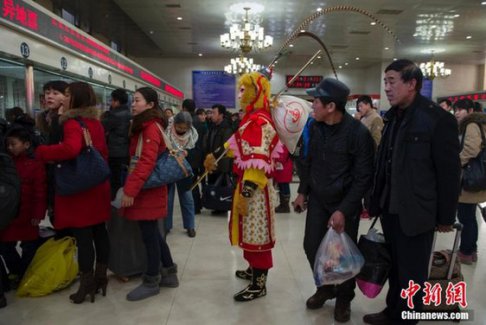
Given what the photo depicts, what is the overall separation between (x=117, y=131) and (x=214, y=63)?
14685 millimetres

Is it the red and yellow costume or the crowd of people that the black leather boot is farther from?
the red and yellow costume

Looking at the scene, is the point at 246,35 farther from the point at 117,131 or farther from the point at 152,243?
the point at 152,243

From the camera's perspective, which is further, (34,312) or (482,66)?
(482,66)

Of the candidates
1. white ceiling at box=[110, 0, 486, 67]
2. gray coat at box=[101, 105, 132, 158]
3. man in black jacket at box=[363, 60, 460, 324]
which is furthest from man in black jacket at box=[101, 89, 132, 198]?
white ceiling at box=[110, 0, 486, 67]

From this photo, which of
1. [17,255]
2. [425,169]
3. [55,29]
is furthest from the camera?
[55,29]

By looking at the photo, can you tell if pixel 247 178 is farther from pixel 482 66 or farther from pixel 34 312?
pixel 482 66

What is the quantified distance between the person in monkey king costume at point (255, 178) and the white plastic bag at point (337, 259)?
17.8 inches

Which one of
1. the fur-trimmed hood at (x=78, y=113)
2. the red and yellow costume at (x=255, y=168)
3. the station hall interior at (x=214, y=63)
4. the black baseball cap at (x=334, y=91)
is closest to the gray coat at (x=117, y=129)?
the fur-trimmed hood at (x=78, y=113)

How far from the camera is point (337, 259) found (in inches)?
84.3

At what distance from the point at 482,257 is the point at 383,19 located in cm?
827

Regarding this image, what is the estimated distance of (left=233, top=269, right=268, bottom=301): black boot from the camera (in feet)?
8.57

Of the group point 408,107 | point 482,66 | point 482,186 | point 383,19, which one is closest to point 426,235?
point 408,107

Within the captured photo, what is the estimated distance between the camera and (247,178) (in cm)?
241

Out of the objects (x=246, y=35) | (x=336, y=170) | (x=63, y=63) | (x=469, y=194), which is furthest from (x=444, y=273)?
(x=246, y=35)
